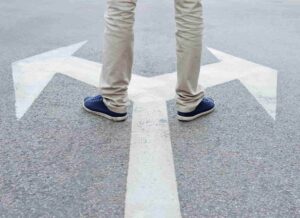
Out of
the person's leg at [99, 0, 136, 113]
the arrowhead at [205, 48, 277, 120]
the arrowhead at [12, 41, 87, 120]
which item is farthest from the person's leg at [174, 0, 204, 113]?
the arrowhead at [12, 41, 87, 120]

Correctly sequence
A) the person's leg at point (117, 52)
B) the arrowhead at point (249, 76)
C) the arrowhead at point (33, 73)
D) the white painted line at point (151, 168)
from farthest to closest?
1. the arrowhead at point (249, 76)
2. the arrowhead at point (33, 73)
3. the person's leg at point (117, 52)
4. the white painted line at point (151, 168)

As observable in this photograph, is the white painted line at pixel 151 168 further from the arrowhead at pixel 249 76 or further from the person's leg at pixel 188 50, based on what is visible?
the arrowhead at pixel 249 76

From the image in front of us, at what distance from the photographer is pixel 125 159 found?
2031mm

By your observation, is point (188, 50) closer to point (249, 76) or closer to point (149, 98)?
point (149, 98)

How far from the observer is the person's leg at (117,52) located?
225 centimetres

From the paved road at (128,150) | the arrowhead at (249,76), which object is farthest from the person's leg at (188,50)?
the arrowhead at (249,76)

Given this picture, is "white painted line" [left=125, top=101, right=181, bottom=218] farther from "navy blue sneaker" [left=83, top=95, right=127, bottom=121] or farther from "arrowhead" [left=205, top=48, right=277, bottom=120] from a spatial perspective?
"arrowhead" [left=205, top=48, right=277, bottom=120]

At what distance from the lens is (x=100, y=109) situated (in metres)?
2.46

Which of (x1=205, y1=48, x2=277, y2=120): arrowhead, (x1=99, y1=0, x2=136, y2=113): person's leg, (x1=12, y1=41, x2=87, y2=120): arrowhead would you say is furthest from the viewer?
(x1=205, y1=48, x2=277, y2=120): arrowhead

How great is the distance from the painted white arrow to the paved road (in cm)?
4

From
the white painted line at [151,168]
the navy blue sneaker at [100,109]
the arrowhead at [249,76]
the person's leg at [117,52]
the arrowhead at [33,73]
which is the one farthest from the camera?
the arrowhead at [249,76]

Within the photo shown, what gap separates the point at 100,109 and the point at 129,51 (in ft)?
1.12

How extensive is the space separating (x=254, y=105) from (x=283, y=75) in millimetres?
695

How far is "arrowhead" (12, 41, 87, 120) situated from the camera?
8.84 feet
